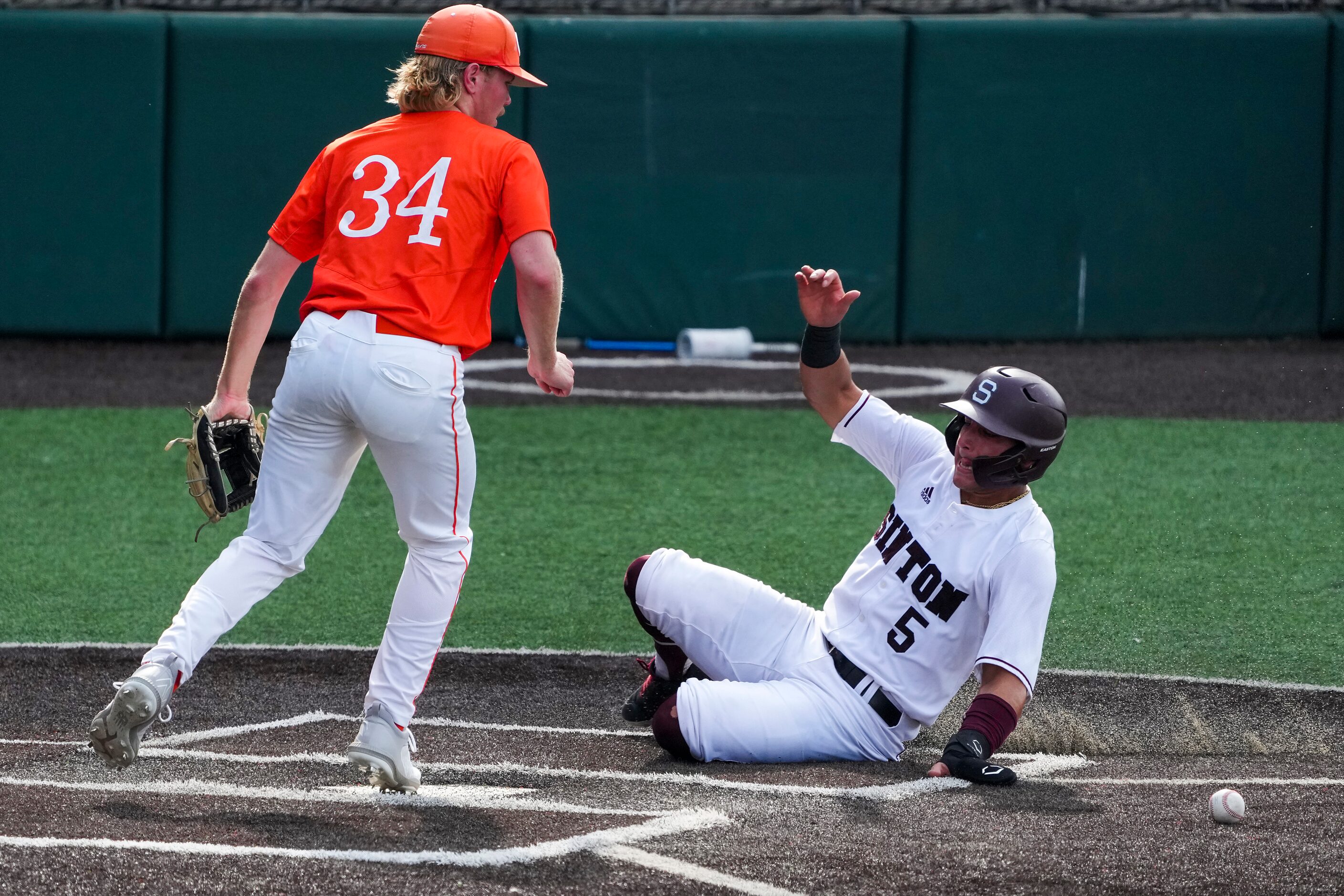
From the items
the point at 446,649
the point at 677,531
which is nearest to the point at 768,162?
the point at 677,531

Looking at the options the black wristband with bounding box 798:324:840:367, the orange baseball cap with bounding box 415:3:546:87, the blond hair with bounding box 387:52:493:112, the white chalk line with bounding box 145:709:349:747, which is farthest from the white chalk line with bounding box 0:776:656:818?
the orange baseball cap with bounding box 415:3:546:87

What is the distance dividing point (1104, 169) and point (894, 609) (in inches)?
479

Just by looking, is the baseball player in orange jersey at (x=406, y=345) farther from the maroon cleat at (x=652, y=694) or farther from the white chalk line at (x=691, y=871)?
the maroon cleat at (x=652, y=694)

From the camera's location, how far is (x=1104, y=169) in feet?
51.9

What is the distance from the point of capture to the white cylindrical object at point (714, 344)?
1509cm

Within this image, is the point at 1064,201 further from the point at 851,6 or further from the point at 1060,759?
the point at 1060,759

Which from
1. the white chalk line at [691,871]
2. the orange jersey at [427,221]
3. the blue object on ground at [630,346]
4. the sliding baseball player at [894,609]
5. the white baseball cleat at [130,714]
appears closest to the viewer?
the white chalk line at [691,871]

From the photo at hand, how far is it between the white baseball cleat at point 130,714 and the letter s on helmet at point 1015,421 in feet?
6.55

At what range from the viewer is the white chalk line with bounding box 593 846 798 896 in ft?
10.7

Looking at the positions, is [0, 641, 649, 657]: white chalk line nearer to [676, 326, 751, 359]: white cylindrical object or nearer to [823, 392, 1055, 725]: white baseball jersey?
[823, 392, 1055, 725]: white baseball jersey

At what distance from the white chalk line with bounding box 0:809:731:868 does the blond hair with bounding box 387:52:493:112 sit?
70.4 inches

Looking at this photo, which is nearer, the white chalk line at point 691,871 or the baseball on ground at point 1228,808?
the white chalk line at point 691,871

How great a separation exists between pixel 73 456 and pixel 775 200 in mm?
7525

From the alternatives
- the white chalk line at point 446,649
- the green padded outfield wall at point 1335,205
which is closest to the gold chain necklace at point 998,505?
the white chalk line at point 446,649
